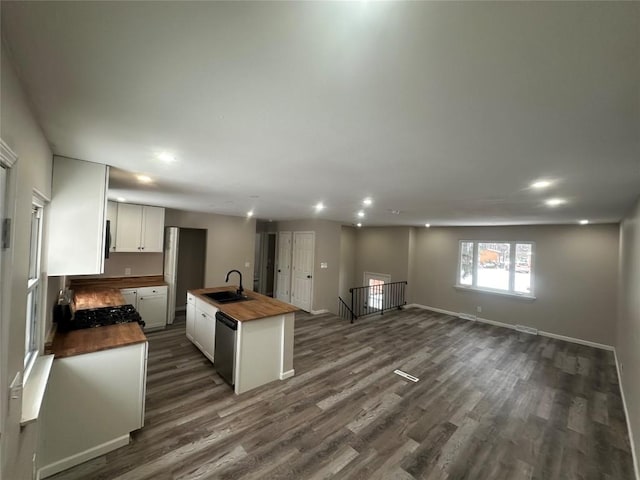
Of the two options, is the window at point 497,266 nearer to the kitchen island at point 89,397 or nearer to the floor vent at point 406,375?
the floor vent at point 406,375

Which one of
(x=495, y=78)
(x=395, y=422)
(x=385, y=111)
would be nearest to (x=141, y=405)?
(x=395, y=422)

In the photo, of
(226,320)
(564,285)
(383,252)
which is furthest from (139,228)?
(564,285)

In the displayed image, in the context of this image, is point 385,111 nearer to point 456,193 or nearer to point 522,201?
point 456,193

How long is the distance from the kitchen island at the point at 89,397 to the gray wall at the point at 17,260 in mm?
548

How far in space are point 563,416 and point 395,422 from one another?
6.77ft

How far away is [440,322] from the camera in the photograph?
20.8ft

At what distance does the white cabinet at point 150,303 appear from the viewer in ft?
15.7

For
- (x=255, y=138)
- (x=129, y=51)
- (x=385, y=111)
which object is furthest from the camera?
(x=255, y=138)

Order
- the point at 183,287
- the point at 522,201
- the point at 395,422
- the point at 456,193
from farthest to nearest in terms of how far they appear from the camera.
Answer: the point at 183,287 < the point at 522,201 < the point at 456,193 < the point at 395,422

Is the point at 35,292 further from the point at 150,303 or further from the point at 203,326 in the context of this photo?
the point at 150,303

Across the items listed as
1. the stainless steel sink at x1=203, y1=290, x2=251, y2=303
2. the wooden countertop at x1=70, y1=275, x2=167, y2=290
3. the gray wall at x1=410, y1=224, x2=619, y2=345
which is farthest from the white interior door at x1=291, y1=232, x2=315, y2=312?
the gray wall at x1=410, y1=224, x2=619, y2=345

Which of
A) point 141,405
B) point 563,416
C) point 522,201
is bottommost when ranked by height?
point 563,416

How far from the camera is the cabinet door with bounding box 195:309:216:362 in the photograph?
3670 mm

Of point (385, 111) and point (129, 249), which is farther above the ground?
point (385, 111)
